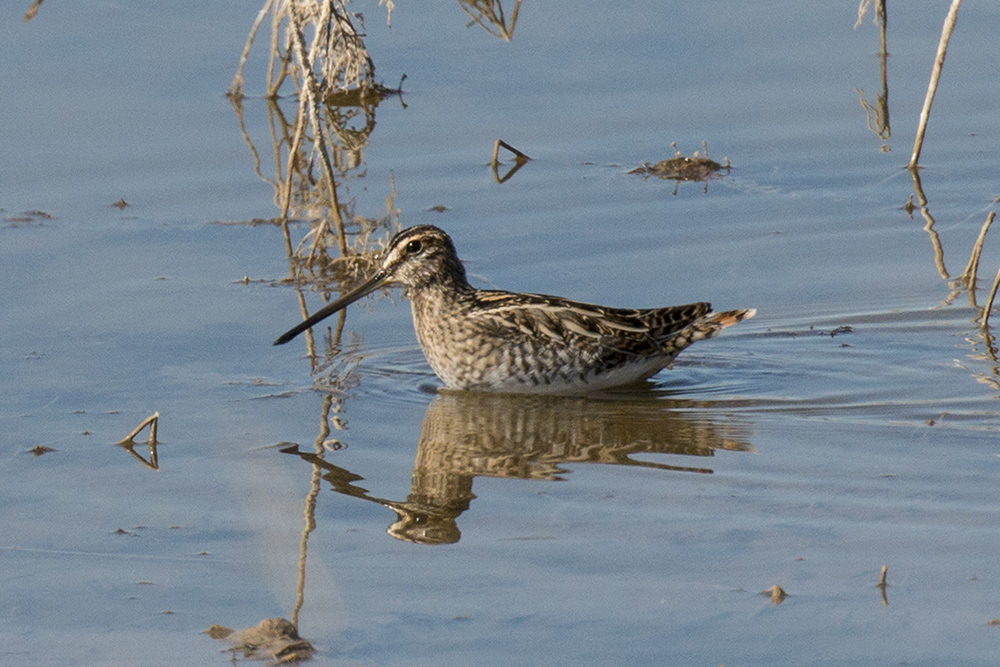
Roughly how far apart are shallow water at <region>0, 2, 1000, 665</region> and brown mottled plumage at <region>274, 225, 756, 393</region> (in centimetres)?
13

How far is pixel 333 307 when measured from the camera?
8.06 meters

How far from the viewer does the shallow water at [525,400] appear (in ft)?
17.2

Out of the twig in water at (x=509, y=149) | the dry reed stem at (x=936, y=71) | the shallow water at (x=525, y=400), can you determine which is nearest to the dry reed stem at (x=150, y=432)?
the shallow water at (x=525, y=400)

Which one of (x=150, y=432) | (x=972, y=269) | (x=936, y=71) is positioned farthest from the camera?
(x=936, y=71)

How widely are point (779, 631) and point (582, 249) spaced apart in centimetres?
465

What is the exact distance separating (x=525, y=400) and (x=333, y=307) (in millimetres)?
1052

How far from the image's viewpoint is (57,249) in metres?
9.32

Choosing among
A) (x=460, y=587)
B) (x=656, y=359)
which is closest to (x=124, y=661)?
(x=460, y=587)

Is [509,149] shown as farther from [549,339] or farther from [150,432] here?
[150,432]

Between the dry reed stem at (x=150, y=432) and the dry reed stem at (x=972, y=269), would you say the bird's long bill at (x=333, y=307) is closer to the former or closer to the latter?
the dry reed stem at (x=150, y=432)

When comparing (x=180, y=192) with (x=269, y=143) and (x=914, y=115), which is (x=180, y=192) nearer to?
(x=269, y=143)

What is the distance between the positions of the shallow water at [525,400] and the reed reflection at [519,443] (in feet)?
0.08

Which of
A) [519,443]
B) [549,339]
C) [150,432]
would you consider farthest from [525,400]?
[150,432]

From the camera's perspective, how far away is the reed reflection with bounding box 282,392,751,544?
20.7ft
